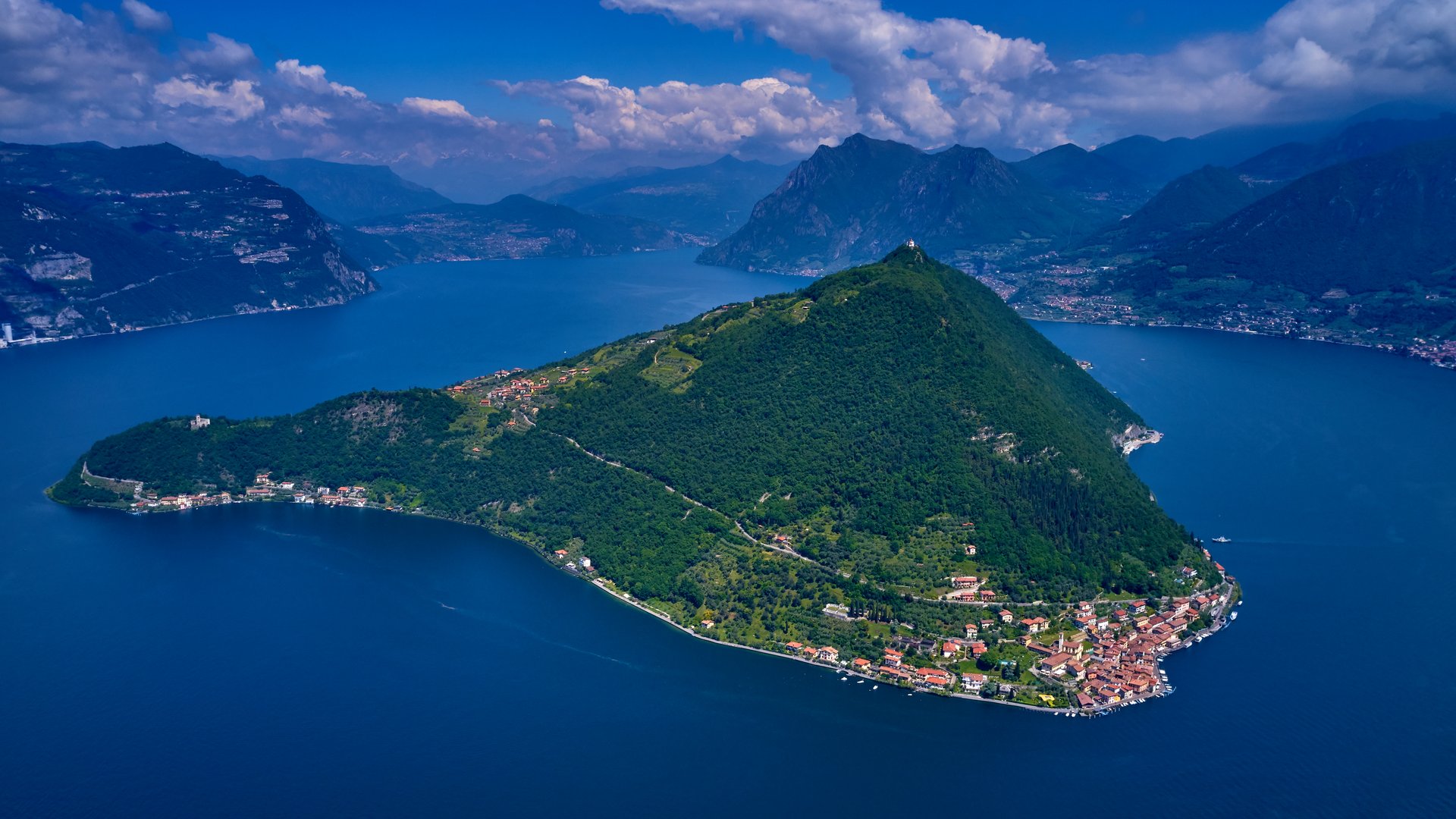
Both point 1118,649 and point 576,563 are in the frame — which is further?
point 576,563

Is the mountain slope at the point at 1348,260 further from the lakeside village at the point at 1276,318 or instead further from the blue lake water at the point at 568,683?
the blue lake water at the point at 568,683

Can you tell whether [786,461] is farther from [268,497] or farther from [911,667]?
[268,497]

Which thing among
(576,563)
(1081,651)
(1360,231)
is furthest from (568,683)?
(1360,231)

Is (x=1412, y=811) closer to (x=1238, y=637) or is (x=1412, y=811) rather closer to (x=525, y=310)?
(x=1238, y=637)

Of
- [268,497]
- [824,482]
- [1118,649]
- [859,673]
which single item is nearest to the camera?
[1118,649]

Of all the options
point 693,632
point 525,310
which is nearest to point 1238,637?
point 693,632

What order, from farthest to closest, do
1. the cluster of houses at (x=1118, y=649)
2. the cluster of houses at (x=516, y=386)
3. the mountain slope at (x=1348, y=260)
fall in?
the mountain slope at (x=1348, y=260)
the cluster of houses at (x=516, y=386)
the cluster of houses at (x=1118, y=649)

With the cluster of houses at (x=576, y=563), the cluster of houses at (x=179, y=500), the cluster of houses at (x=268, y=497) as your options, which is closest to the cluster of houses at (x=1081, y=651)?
the cluster of houses at (x=576, y=563)

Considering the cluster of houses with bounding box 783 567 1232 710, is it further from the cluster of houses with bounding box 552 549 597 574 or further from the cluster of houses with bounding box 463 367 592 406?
the cluster of houses with bounding box 463 367 592 406
